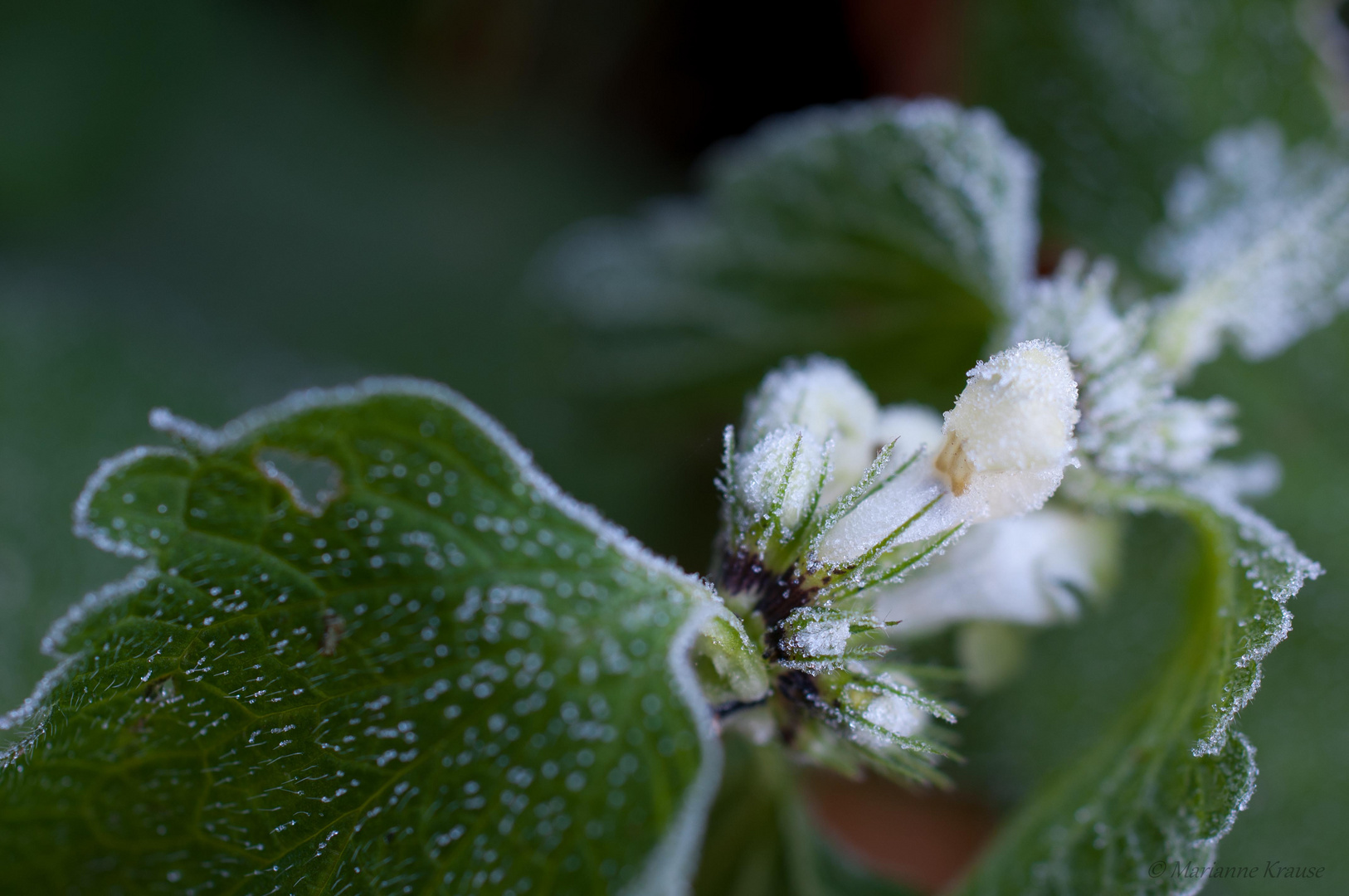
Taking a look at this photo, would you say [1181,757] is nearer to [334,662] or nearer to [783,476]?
[783,476]

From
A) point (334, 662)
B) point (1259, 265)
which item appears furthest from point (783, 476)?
point (1259, 265)

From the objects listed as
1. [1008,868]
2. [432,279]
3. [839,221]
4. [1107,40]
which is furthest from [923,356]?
[432,279]

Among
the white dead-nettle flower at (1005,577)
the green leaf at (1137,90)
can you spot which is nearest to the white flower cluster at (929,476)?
the white dead-nettle flower at (1005,577)

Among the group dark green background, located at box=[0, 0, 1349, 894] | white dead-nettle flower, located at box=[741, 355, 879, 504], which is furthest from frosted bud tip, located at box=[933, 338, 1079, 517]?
dark green background, located at box=[0, 0, 1349, 894]

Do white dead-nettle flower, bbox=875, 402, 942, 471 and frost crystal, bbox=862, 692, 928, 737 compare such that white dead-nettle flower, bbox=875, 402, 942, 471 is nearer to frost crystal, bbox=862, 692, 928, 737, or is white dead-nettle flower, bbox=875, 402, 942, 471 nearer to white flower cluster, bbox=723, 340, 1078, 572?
white flower cluster, bbox=723, 340, 1078, 572

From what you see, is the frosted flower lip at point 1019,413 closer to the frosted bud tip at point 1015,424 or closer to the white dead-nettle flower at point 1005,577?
the frosted bud tip at point 1015,424

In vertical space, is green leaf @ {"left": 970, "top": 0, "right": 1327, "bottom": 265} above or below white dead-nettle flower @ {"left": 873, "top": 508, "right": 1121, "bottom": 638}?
above
